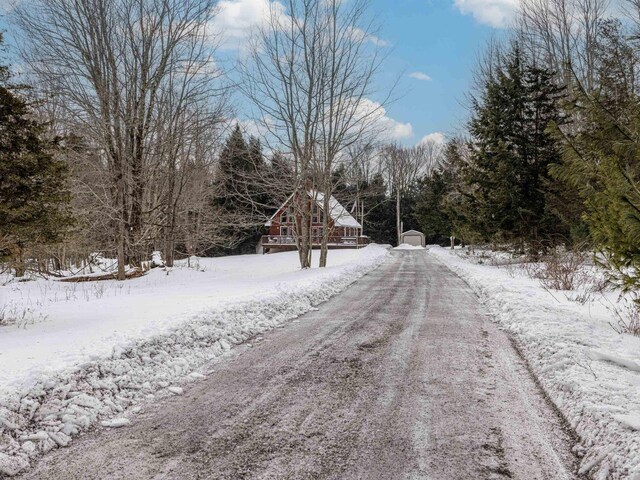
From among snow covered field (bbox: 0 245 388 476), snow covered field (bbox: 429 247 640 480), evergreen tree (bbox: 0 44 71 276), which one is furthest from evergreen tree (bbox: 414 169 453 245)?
evergreen tree (bbox: 0 44 71 276)

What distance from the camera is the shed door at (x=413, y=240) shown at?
63.9 meters

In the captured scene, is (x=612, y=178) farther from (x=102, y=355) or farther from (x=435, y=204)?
(x=435, y=204)

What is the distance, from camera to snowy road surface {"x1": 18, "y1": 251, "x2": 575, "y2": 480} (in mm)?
2980

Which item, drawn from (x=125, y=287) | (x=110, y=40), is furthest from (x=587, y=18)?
(x=125, y=287)

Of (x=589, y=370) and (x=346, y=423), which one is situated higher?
(x=589, y=370)

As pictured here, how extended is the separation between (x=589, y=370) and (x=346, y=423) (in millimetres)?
2671

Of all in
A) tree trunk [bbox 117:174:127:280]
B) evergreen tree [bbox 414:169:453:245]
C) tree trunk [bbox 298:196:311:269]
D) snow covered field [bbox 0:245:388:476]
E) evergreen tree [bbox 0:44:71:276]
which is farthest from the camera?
evergreen tree [bbox 414:169:453:245]

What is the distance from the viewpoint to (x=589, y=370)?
4453mm

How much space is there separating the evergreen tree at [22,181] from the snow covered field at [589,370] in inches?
300

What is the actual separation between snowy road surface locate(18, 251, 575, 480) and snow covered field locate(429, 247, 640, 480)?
19 cm

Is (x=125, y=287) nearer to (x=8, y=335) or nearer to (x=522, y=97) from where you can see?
(x=8, y=335)

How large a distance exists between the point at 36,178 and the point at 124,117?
1010 cm

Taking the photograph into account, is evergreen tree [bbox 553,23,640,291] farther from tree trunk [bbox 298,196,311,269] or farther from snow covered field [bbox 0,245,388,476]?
tree trunk [bbox 298,196,311,269]

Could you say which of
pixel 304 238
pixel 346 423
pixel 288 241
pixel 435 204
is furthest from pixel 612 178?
pixel 288 241
